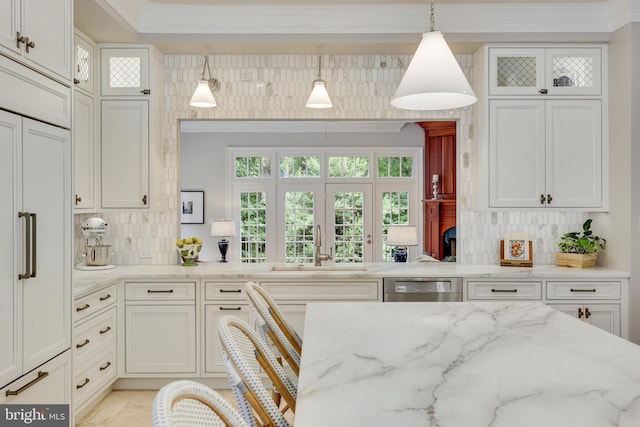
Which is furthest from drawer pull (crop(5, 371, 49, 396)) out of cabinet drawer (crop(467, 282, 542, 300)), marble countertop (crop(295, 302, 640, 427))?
cabinet drawer (crop(467, 282, 542, 300))

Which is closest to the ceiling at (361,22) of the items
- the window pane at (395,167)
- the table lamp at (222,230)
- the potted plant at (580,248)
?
the potted plant at (580,248)

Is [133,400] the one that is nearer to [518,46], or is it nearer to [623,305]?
[623,305]

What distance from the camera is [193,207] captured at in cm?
A: 778

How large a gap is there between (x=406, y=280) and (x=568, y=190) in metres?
1.40

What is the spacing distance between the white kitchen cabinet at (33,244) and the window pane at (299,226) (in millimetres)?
5259

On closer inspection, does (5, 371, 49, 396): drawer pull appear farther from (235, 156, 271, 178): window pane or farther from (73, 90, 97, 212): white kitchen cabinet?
(235, 156, 271, 178): window pane

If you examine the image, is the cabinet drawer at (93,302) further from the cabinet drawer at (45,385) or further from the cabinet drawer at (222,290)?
the cabinet drawer at (222,290)

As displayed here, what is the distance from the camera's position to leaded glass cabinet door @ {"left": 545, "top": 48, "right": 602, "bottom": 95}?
12.1 feet

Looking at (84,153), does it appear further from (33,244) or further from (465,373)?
(465,373)

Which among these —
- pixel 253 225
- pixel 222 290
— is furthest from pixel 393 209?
pixel 222 290

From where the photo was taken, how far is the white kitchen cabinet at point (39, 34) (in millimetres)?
2025

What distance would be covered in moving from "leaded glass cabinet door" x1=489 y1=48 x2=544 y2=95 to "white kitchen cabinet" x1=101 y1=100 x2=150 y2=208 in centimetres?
261

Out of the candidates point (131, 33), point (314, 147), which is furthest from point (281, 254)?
point (131, 33)

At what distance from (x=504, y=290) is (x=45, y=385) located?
285 centimetres
